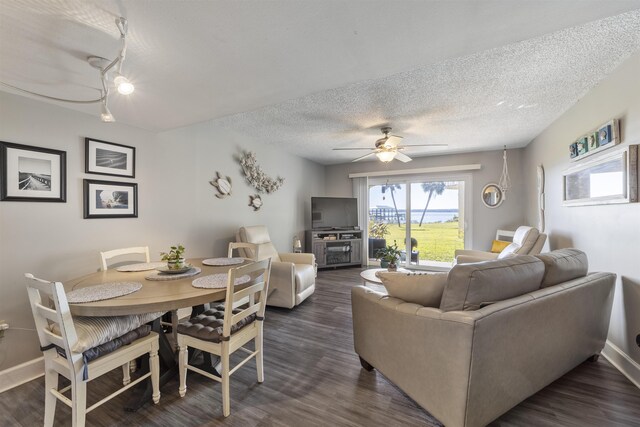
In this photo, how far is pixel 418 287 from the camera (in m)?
1.61

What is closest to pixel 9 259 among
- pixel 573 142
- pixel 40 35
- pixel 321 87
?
pixel 40 35

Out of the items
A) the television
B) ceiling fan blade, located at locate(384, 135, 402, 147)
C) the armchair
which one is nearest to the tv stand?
the television

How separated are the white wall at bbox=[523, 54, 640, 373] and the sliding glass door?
2.02m

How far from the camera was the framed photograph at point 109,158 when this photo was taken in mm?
2291

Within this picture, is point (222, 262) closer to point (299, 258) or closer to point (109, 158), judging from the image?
point (109, 158)

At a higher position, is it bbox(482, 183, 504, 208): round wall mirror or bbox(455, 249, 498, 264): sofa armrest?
bbox(482, 183, 504, 208): round wall mirror

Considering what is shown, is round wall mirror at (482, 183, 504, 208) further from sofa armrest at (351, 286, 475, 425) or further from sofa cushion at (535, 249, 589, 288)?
sofa armrest at (351, 286, 475, 425)

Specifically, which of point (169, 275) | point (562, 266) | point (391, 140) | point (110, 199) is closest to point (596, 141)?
point (562, 266)

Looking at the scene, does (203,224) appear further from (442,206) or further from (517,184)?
(517,184)

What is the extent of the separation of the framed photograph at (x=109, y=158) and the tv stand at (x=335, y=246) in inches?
134

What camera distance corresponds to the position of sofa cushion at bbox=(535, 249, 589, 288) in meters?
1.72

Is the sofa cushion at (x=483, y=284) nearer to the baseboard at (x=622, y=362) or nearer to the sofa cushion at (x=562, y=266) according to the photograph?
the sofa cushion at (x=562, y=266)

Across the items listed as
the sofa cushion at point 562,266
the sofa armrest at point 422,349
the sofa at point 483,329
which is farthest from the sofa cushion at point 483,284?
the sofa cushion at point 562,266

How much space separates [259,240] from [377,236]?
3094 millimetres
